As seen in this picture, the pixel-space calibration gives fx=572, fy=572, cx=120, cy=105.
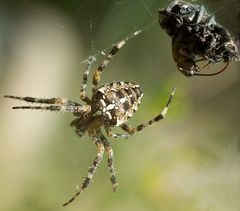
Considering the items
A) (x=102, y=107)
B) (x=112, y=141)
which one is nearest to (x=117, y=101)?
(x=102, y=107)

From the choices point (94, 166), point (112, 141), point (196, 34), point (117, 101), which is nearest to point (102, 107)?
point (117, 101)

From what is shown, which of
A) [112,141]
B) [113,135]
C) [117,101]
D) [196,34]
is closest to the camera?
[196,34]

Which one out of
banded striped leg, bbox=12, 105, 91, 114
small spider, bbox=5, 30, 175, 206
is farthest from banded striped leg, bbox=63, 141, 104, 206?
banded striped leg, bbox=12, 105, 91, 114

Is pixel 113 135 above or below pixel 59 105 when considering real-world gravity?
below

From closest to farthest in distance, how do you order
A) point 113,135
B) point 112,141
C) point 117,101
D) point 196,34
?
point 196,34 → point 117,101 → point 113,135 → point 112,141

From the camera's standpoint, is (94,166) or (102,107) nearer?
(102,107)

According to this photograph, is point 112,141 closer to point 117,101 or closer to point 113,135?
point 113,135

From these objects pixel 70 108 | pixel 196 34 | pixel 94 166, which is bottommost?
pixel 94 166

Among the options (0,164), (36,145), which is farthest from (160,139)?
(0,164)
